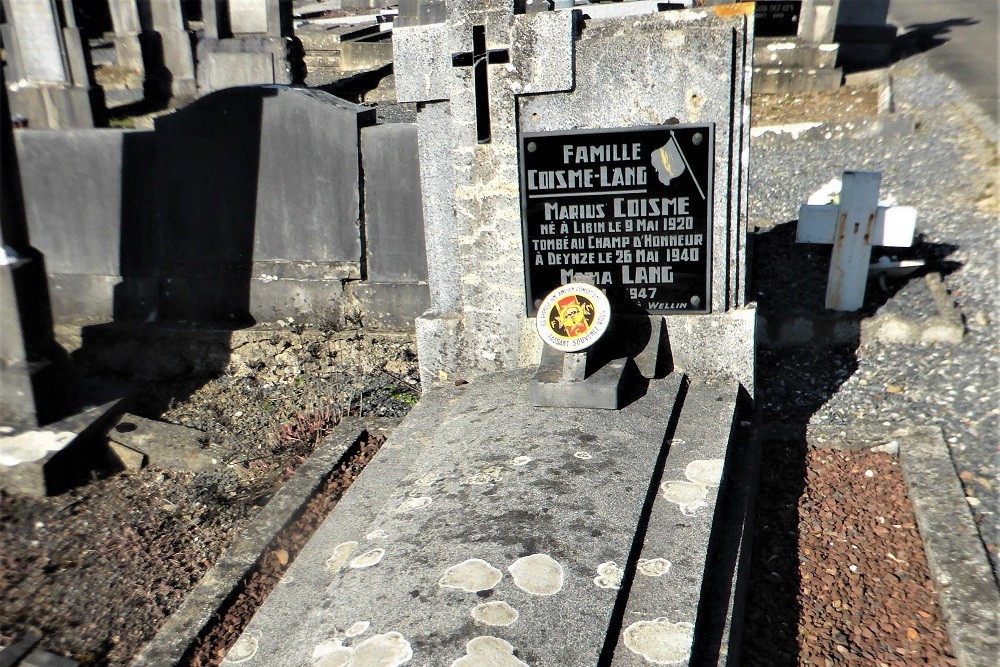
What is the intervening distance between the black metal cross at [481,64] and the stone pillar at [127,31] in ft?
36.2

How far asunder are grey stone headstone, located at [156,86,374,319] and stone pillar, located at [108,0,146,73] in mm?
8284

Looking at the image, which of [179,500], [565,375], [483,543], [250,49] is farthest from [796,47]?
[483,543]

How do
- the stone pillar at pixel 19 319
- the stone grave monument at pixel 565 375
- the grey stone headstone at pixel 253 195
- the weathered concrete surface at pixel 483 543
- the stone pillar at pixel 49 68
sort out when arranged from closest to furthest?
the weathered concrete surface at pixel 483 543
the stone grave monument at pixel 565 375
the stone pillar at pixel 19 319
the grey stone headstone at pixel 253 195
the stone pillar at pixel 49 68

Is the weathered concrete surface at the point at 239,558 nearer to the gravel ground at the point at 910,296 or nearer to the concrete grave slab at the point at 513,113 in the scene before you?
the concrete grave slab at the point at 513,113

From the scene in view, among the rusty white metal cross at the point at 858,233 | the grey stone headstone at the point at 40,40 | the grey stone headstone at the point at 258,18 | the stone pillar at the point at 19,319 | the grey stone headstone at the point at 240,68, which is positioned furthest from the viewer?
the grey stone headstone at the point at 258,18

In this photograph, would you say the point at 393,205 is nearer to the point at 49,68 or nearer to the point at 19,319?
the point at 19,319

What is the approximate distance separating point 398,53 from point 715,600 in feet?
10.1

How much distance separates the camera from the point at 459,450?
12.7 ft

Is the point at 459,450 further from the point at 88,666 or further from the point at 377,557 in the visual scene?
Result: the point at 88,666

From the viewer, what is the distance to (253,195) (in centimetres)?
645

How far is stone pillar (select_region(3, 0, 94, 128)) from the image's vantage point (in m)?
11.3

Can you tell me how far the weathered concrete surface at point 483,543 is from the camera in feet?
8.88

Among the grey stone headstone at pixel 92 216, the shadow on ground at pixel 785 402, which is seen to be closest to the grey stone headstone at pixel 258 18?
the grey stone headstone at pixel 92 216

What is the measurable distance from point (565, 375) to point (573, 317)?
1.01 ft
